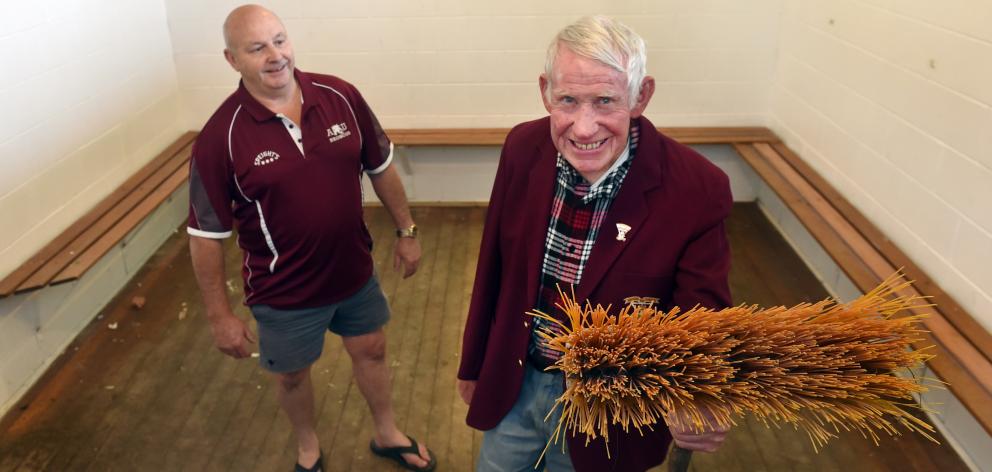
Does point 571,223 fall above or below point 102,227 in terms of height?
above

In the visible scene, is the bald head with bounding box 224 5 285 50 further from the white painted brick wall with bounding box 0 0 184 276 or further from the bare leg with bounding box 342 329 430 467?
the white painted brick wall with bounding box 0 0 184 276

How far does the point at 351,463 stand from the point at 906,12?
2708 millimetres

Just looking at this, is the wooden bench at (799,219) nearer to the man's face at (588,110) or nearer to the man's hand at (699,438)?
the man's hand at (699,438)

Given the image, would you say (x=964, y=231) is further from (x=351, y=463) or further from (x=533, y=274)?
(x=351, y=463)

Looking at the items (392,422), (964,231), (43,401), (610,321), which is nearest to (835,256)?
(964,231)

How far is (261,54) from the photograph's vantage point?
2047 mm

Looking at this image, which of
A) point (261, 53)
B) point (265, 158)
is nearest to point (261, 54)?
point (261, 53)

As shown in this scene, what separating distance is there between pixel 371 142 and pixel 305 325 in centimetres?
58

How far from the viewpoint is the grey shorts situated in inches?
87.0

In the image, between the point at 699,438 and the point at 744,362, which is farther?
the point at 699,438

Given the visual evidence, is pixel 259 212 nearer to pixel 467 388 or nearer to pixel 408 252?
pixel 408 252

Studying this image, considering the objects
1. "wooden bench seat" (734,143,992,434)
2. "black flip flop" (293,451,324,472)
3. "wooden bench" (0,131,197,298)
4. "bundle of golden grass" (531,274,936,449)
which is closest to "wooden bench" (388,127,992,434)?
"wooden bench seat" (734,143,992,434)

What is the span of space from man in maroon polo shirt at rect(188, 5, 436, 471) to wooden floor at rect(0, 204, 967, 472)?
1.77 feet

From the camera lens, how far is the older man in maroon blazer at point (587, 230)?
1.39m
